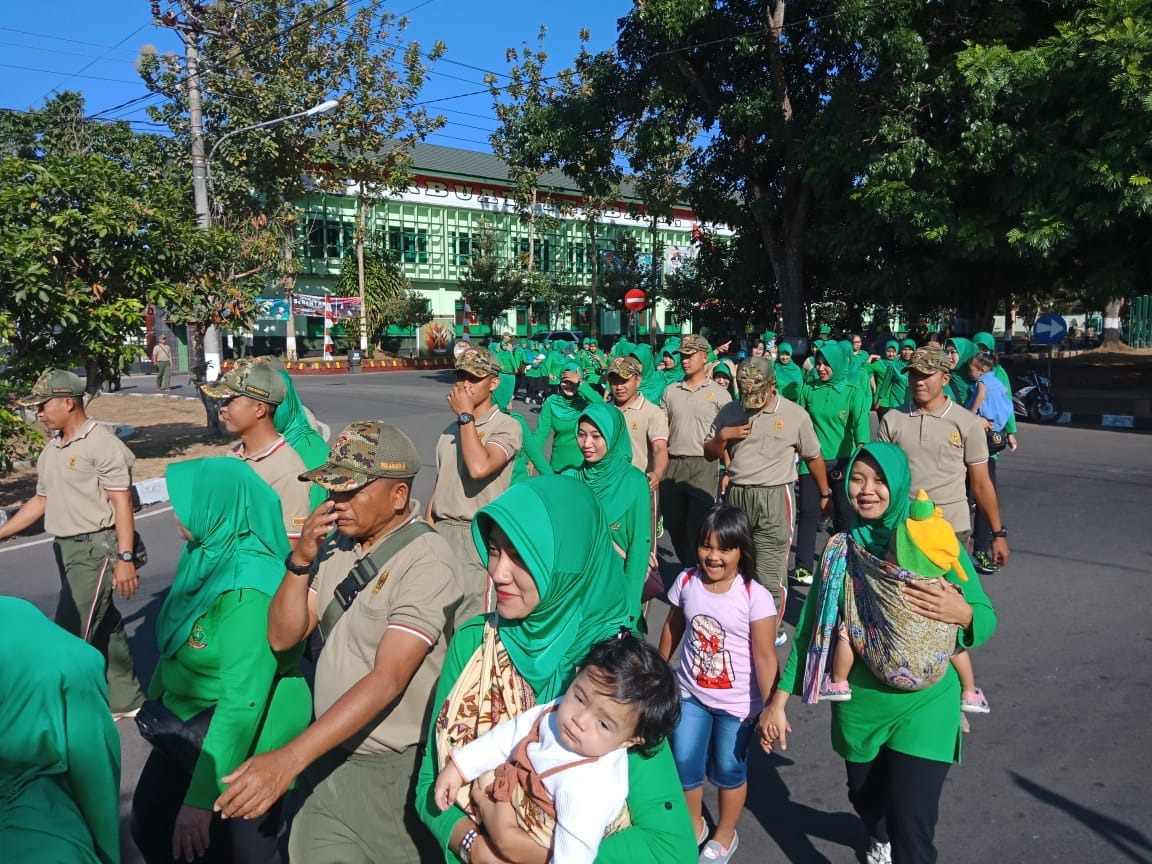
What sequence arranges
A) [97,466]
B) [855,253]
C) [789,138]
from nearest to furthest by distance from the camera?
[97,466], [855,253], [789,138]

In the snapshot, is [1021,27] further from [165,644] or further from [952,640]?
[165,644]

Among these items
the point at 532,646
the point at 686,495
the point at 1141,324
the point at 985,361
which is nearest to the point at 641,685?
the point at 532,646

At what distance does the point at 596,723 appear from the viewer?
1938 millimetres

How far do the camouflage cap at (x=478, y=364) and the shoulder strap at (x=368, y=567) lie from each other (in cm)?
218

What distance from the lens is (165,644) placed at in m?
2.95

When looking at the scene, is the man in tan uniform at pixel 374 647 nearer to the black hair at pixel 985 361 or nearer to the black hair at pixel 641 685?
the black hair at pixel 641 685

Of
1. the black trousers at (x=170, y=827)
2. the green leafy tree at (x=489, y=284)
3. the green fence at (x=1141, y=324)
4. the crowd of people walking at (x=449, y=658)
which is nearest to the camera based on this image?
the crowd of people walking at (x=449, y=658)

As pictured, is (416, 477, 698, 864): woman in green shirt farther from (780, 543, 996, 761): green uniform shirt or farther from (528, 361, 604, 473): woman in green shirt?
(528, 361, 604, 473): woman in green shirt

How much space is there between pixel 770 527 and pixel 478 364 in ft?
7.08

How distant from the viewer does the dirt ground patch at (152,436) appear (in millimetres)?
11477

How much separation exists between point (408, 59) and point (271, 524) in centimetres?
3648

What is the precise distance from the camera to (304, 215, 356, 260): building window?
4306 centimetres

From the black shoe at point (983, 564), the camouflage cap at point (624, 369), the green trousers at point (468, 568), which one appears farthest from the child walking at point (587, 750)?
the black shoe at point (983, 564)

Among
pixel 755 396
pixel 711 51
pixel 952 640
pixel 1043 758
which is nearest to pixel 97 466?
pixel 755 396
